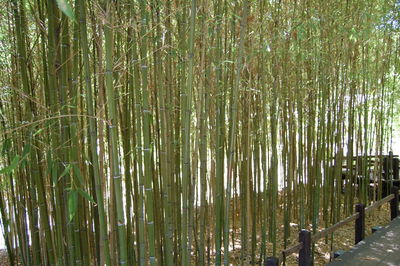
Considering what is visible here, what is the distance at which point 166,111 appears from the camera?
2.31 metres

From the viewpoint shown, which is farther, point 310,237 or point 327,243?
point 327,243

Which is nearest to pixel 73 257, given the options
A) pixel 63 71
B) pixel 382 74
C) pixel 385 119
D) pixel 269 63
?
pixel 63 71

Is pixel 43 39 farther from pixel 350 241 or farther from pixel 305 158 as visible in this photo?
→ pixel 350 241

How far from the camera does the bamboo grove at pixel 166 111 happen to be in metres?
1.74

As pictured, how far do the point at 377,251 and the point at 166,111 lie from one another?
2.14 metres

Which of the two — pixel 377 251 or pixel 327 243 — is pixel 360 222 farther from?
pixel 327 243

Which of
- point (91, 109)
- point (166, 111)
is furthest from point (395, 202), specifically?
point (91, 109)

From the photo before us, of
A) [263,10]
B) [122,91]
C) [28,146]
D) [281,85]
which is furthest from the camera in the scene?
[281,85]

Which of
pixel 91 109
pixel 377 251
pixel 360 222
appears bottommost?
pixel 377 251

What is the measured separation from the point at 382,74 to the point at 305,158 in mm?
1612

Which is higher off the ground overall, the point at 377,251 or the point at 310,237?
the point at 310,237

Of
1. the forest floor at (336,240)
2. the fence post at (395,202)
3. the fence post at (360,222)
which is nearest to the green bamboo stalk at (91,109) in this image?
the fence post at (360,222)

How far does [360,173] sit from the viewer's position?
18.1 feet

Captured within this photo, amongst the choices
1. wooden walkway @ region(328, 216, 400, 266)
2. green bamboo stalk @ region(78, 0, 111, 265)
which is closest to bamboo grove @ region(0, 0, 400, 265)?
green bamboo stalk @ region(78, 0, 111, 265)
